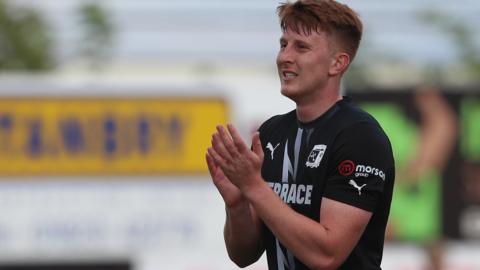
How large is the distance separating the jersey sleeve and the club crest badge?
42mm

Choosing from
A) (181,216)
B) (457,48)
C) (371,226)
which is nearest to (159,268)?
(181,216)

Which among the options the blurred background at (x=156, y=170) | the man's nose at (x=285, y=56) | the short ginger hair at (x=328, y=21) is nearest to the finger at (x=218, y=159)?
the man's nose at (x=285, y=56)

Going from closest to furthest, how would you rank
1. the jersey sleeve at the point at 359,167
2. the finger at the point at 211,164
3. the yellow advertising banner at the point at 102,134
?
the jersey sleeve at the point at 359,167 → the finger at the point at 211,164 → the yellow advertising banner at the point at 102,134

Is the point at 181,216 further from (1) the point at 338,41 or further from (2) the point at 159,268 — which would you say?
(1) the point at 338,41

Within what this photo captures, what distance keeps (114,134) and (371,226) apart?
575 inches

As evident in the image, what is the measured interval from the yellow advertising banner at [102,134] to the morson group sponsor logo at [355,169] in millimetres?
14371

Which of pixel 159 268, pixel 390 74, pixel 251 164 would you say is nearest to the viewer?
pixel 251 164

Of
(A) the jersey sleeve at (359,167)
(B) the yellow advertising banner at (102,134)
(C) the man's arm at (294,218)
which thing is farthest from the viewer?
(B) the yellow advertising banner at (102,134)

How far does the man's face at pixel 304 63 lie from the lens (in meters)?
4.42

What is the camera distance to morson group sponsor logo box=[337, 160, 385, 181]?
14.2 feet

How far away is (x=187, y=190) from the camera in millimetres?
18750

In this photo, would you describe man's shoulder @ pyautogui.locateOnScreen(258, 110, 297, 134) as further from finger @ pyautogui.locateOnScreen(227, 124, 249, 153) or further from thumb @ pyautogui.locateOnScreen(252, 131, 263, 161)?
finger @ pyautogui.locateOnScreen(227, 124, 249, 153)

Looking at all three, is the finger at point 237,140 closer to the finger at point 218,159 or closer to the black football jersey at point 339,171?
the finger at point 218,159

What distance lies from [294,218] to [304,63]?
59 centimetres
